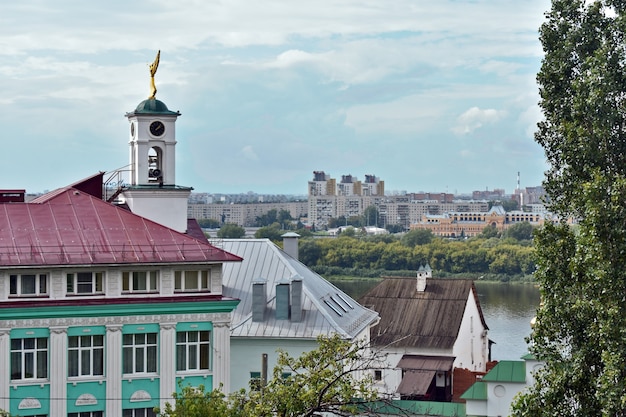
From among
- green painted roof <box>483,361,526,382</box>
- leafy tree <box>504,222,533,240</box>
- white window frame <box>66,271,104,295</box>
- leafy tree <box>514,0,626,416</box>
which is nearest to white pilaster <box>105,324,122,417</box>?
white window frame <box>66,271,104,295</box>

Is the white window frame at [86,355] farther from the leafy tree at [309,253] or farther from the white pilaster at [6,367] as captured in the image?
the leafy tree at [309,253]

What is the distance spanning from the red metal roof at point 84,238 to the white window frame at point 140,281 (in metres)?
0.34

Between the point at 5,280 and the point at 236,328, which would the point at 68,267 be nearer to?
the point at 5,280

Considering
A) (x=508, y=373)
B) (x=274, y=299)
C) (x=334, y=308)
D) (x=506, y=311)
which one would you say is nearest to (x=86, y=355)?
(x=274, y=299)

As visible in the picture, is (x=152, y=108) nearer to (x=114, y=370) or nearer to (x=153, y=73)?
(x=153, y=73)

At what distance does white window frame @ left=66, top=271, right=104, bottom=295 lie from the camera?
26719 mm

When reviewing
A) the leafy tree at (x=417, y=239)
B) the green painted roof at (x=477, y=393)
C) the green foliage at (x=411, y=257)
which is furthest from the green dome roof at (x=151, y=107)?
the leafy tree at (x=417, y=239)

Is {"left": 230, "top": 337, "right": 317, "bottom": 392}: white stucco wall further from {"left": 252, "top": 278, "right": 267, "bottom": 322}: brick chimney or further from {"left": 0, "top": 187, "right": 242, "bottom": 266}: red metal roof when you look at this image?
{"left": 0, "top": 187, "right": 242, "bottom": 266}: red metal roof

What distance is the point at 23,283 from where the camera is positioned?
86.5ft

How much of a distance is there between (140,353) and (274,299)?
6.53 m

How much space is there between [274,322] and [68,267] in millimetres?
7156

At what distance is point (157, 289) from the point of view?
89.4 feet

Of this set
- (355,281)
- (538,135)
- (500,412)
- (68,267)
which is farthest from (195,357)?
(355,281)

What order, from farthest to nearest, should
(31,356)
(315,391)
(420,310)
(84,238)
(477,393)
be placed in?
(420,310) → (477,393) → (84,238) → (31,356) → (315,391)
